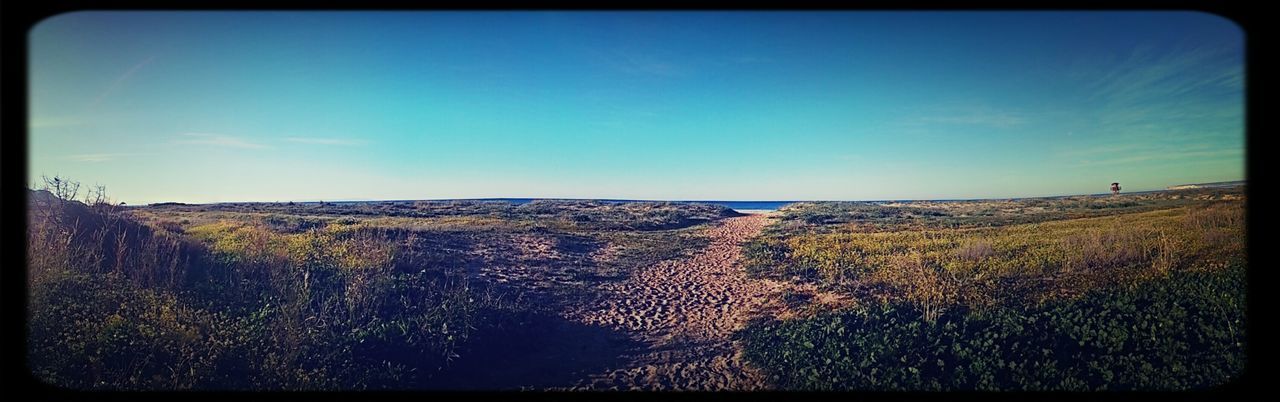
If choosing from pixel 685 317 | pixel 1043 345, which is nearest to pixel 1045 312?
pixel 1043 345

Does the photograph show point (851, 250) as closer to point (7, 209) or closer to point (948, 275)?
point (948, 275)

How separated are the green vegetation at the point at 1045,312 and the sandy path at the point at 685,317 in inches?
14.8

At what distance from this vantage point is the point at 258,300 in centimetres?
475

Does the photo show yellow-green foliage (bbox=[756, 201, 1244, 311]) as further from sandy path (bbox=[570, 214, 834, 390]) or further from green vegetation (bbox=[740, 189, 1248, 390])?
sandy path (bbox=[570, 214, 834, 390])

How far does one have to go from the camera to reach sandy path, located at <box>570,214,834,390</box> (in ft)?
13.8

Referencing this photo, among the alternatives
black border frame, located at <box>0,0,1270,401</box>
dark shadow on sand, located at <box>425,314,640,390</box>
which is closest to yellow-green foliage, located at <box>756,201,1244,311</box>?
black border frame, located at <box>0,0,1270,401</box>

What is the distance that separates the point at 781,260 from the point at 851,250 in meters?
1.08

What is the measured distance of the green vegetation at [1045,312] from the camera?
359cm

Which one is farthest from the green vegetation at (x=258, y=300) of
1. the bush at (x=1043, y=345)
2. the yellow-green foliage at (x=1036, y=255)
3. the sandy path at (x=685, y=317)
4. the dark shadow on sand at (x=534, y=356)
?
the yellow-green foliage at (x=1036, y=255)

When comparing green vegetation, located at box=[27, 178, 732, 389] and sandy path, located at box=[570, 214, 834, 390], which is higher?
green vegetation, located at box=[27, 178, 732, 389]

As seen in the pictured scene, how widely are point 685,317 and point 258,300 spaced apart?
4.46m

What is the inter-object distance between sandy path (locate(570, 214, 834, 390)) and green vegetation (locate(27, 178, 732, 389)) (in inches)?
28.8

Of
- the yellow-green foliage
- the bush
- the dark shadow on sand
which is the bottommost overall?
the dark shadow on sand
